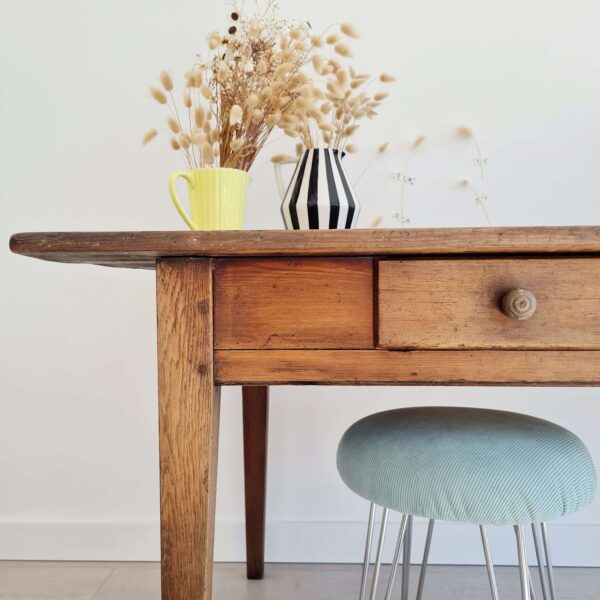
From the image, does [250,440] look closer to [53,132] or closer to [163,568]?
[163,568]

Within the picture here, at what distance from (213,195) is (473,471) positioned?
524 millimetres

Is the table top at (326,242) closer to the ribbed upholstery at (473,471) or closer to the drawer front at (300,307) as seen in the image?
the drawer front at (300,307)

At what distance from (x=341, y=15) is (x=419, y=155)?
0.37 meters

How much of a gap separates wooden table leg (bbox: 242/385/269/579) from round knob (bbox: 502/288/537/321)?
0.66 metres

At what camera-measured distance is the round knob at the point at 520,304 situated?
2.00 ft

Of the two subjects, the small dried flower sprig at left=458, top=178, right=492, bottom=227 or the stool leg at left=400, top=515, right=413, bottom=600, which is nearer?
the stool leg at left=400, top=515, right=413, bottom=600

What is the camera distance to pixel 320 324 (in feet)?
2.08

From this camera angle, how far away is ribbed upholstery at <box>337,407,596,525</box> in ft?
2.19

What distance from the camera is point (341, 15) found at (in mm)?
1346

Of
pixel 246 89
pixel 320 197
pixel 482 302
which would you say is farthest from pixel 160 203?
pixel 482 302

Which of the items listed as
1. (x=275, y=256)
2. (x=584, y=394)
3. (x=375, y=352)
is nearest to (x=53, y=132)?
(x=275, y=256)

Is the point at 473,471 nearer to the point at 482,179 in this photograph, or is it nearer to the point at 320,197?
the point at 320,197

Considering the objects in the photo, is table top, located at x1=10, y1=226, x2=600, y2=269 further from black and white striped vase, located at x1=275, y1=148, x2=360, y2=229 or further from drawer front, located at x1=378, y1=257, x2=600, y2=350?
black and white striped vase, located at x1=275, y1=148, x2=360, y2=229

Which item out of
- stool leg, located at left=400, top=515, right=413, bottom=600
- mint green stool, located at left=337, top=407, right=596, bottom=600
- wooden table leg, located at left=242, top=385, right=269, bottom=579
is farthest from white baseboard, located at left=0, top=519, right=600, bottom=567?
mint green stool, located at left=337, top=407, right=596, bottom=600
